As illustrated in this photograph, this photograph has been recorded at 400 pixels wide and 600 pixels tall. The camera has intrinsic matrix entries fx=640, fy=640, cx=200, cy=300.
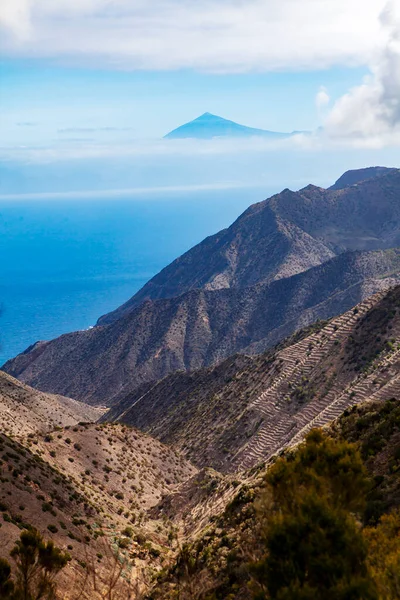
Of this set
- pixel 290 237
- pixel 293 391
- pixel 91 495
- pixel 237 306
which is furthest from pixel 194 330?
pixel 91 495

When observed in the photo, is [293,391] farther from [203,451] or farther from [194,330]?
[194,330]

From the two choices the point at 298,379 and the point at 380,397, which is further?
the point at 298,379

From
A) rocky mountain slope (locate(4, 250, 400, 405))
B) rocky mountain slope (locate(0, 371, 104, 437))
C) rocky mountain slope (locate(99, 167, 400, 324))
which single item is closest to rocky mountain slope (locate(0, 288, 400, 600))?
rocky mountain slope (locate(0, 371, 104, 437))

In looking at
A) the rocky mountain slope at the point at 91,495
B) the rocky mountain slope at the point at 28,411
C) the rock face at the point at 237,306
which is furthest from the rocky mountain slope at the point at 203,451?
the rock face at the point at 237,306

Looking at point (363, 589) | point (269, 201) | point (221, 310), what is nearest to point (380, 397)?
point (363, 589)

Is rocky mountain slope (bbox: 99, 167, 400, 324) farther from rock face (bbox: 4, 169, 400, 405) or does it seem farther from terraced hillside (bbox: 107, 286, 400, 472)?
terraced hillside (bbox: 107, 286, 400, 472)

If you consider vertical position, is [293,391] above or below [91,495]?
below

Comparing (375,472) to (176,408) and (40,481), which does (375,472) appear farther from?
(176,408)
